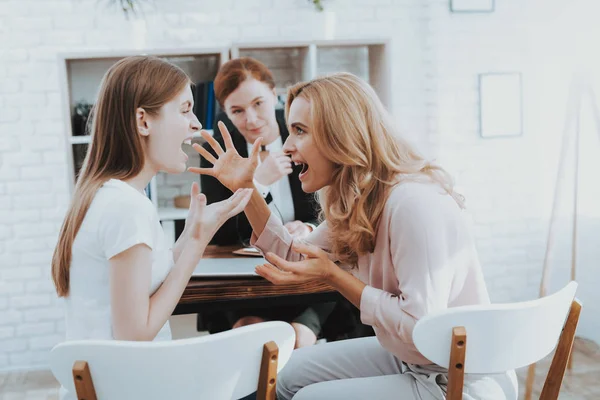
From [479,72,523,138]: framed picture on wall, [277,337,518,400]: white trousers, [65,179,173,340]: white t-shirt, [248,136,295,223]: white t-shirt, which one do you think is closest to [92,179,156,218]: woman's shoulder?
[65,179,173,340]: white t-shirt

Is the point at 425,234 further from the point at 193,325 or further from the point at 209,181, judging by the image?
the point at 193,325

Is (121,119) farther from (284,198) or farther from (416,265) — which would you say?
(284,198)

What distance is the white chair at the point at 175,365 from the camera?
3.75 feet

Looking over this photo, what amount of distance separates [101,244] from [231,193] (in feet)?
4.52

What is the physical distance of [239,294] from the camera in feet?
6.04

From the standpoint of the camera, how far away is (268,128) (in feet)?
9.29

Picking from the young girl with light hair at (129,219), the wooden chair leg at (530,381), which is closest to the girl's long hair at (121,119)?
the young girl with light hair at (129,219)

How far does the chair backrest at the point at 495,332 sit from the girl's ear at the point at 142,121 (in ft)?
2.47

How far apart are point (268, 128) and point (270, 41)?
0.74 m

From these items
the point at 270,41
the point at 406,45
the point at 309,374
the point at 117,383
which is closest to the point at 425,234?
the point at 309,374

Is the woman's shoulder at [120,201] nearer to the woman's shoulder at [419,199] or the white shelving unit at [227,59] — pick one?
the woman's shoulder at [419,199]

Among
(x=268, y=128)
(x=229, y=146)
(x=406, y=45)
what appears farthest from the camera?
(x=406, y=45)

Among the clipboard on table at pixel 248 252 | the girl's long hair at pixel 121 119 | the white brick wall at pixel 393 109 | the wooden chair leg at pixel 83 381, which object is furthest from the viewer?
the white brick wall at pixel 393 109

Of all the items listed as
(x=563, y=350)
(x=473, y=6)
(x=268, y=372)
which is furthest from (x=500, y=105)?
(x=268, y=372)
